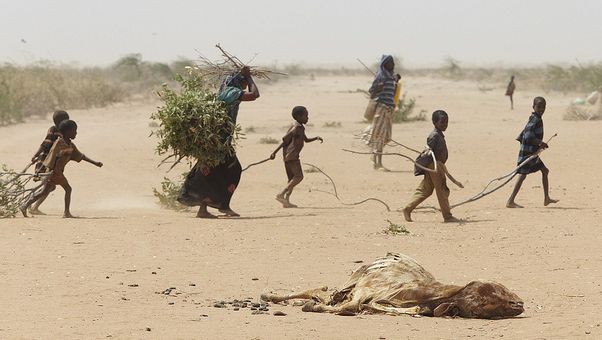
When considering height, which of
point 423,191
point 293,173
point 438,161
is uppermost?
point 438,161

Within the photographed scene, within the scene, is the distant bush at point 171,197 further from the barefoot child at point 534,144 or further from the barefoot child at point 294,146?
the barefoot child at point 534,144

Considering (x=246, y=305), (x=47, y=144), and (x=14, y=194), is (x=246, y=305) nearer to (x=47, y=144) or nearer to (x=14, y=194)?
(x=14, y=194)

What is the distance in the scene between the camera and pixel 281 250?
11.9 metres

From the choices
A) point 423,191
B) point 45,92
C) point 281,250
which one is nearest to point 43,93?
point 45,92

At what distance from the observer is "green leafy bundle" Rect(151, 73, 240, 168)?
13820mm

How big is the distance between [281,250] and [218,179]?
9.19 feet

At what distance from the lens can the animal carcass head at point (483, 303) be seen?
845 centimetres

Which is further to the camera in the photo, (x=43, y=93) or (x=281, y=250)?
(x=43, y=93)

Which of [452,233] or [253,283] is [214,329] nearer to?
[253,283]

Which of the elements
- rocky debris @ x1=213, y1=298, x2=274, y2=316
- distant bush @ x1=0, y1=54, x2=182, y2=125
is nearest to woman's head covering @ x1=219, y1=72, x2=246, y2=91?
rocky debris @ x1=213, y1=298, x2=274, y2=316

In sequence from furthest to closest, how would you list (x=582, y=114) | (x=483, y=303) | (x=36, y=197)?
(x=582, y=114) < (x=36, y=197) < (x=483, y=303)

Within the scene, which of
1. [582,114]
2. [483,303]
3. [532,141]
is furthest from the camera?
[582,114]

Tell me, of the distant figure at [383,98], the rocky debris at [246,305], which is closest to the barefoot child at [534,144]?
the distant figure at [383,98]

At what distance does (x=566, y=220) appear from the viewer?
13.8 metres
